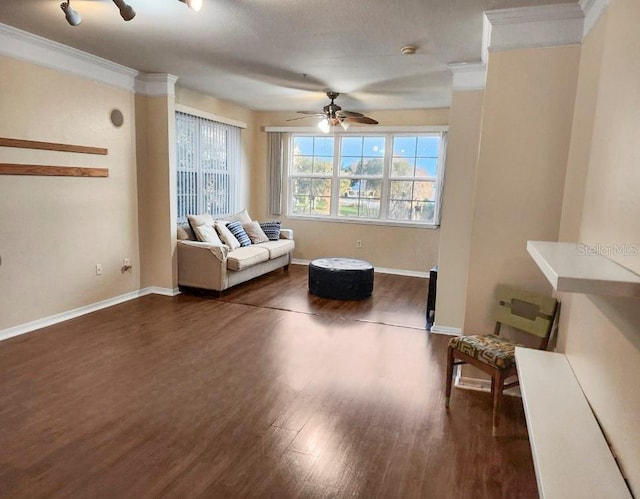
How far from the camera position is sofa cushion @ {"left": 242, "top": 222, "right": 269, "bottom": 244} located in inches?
251

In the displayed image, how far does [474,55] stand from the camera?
3598 mm

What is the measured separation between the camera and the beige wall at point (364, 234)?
657 centimetres

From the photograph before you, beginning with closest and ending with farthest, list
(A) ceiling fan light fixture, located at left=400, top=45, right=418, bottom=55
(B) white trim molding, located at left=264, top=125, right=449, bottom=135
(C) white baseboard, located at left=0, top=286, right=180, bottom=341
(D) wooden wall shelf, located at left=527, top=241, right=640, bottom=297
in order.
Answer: (D) wooden wall shelf, located at left=527, top=241, right=640, bottom=297 < (A) ceiling fan light fixture, located at left=400, top=45, right=418, bottom=55 < (C) white baseboard, located at left=0, top=286, right=180, bottom=341 < (B) white trim molding, located at left=264, top=125, right=449, bottom=135

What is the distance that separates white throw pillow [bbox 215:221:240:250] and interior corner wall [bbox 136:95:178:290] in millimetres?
757

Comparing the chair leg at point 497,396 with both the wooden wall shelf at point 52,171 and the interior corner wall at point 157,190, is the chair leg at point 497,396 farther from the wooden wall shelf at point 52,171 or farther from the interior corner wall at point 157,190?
the wooden wall shelf at point 52,171

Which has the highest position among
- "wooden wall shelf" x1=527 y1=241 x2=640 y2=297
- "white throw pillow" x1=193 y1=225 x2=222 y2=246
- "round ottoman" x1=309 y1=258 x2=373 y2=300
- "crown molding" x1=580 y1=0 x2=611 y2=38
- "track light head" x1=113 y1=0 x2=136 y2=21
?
"crown molding" x1=580 y1=0 x2=611 y2=38

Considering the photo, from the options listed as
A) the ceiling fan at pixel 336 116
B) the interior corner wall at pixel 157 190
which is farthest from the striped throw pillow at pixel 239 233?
the ceiling fan at pixel 336 116

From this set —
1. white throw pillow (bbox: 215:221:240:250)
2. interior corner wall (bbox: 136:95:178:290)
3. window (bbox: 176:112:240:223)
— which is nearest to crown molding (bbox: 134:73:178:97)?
interior corner wall (bbox: 136:95:178:290)

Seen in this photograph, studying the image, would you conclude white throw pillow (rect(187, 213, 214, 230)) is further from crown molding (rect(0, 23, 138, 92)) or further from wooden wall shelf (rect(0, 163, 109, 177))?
crown molding (rect(0, 23, 138, 92))

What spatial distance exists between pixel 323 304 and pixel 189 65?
2.90 meters

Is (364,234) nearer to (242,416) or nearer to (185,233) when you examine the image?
(185,233)

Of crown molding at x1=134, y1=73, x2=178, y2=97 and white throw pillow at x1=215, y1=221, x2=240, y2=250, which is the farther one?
white throw pillow at x1=215, y1=221, x2=240, y2=250

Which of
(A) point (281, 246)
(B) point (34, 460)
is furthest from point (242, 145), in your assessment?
(B) point (34, 460)

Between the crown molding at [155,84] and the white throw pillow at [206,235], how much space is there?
62.6 inches
